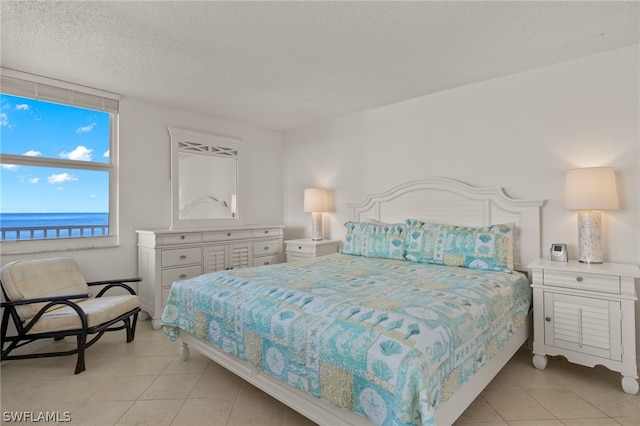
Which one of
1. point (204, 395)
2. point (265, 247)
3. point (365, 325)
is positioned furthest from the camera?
point (265, 247)

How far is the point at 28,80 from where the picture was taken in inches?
121

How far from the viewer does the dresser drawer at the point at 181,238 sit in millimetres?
3533

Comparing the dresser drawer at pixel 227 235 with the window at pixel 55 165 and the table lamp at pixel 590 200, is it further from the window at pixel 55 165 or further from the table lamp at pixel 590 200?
the table lamp at pixel 590 200

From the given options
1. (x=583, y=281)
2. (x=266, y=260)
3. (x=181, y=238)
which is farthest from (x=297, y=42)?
(x=266, y=260)

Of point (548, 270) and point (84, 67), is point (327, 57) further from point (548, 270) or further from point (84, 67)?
point (548, 270)

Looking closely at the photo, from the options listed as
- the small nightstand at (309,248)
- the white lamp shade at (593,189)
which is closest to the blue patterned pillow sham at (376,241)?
the small nightstand at (309,248)

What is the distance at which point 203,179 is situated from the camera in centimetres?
440

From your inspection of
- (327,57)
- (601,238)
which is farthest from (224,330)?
(601,238)

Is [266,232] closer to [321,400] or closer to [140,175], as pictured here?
[140,175]

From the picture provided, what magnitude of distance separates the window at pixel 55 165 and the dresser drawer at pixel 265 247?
1.64m

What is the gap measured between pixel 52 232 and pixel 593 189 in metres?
4.89

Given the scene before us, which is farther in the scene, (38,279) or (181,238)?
(181,238)

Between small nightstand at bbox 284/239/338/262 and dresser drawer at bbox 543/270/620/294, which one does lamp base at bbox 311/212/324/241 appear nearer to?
small nightstand at bbox 284/239/338/262

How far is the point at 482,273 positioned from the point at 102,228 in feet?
12.7
